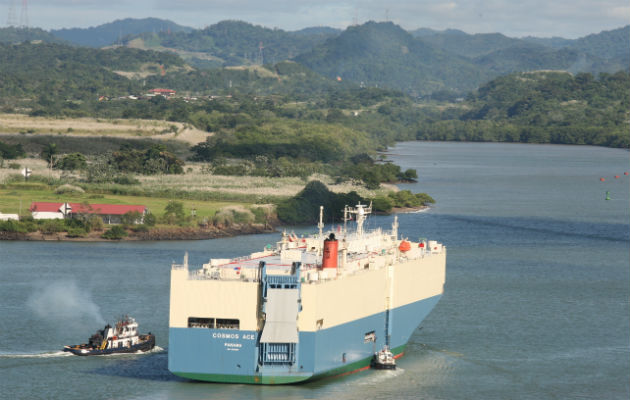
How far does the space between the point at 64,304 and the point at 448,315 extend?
14.8 metres

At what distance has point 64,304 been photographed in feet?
147

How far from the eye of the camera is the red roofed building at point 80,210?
7150cm

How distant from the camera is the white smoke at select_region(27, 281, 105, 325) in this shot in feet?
137

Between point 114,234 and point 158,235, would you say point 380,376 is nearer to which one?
point 114,234

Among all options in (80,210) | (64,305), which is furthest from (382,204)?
(64,305)

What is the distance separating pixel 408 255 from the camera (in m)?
36.6

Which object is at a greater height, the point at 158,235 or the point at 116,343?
the point at 116,343

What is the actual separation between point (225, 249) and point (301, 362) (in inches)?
1344

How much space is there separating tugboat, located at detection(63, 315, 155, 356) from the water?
Answer: 336 millimetres

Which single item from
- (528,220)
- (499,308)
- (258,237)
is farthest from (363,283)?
(528,220)

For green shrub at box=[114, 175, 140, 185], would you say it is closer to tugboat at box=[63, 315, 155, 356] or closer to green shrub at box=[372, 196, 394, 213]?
green shrub at box=[372, 196, 394, 213]

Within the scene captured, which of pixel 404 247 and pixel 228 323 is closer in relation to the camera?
pixel 228 323

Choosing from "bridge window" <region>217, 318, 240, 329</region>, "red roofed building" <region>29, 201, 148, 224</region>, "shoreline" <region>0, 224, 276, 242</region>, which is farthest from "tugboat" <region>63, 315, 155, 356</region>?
"red roofed building" <region>29, 201, 148, 224</region>

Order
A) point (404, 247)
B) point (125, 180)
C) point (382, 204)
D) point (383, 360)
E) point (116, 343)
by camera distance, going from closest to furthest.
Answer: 1. point (383, 360)
2. point (116, 343)
3. point (404, 247)
4. point (382, 204)
5. point (125, 180)
